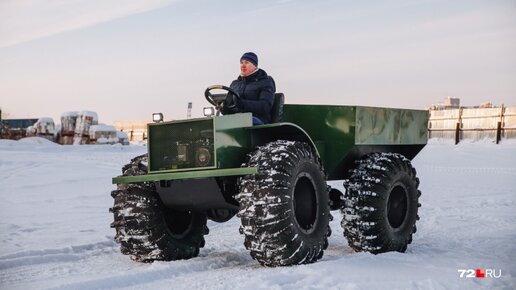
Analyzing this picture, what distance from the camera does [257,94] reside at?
6.04 metres

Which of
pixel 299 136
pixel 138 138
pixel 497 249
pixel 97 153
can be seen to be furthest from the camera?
pixel 138 138

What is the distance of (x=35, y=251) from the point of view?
6191 millimetres

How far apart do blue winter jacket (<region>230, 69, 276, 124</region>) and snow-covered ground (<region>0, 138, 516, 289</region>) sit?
1397mm

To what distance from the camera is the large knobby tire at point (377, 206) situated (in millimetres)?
6367

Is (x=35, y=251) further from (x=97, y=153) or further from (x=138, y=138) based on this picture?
(x=138, y=138)

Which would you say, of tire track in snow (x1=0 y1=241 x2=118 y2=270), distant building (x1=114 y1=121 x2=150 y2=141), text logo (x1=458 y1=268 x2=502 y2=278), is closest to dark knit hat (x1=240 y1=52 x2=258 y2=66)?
tire track in snow (x1=0 y1=241 x2=118 y2=270)

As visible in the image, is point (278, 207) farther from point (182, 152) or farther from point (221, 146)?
point (182, 152)

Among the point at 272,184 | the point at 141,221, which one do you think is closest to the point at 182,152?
the point at 141,221

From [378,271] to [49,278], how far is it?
102 inches

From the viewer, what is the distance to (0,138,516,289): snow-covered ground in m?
4.64

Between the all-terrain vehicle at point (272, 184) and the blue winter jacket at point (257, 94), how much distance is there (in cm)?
16

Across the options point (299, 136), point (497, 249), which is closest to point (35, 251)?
point (299, 136)

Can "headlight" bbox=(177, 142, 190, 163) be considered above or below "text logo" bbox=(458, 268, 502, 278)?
above

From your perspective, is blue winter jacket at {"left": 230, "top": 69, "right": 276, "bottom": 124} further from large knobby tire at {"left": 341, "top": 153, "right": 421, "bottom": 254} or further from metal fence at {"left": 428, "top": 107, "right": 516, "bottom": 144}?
metal fence at {"left": 428, "top": 107, "right": 516, "bottom": 144}
